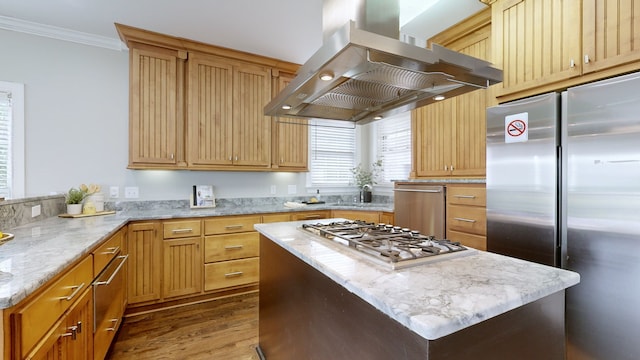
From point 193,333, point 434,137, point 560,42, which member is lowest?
point 193,333

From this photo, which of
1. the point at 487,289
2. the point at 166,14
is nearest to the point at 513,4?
the point at 487,289

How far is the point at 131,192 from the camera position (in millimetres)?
3059

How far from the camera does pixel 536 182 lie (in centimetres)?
184

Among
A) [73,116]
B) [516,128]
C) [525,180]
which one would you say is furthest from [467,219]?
[73,116]

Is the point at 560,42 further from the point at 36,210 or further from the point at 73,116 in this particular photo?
the point at 73,116

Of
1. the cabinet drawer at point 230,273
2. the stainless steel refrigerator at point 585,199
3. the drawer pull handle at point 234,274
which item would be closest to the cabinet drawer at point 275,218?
the cabinet drawer at point 230,273

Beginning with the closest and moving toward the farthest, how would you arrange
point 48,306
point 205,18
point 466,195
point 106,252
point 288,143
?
point 48,306, point 106,252, point 466,195, point 205,18, point 288,143

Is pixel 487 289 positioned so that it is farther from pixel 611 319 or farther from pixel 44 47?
pixel 44 47

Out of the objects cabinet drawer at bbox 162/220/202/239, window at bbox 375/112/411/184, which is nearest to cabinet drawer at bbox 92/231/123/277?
cabinet drawer at bbox 162/220/202/239

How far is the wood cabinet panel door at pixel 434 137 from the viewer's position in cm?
279

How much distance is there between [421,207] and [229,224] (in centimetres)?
200

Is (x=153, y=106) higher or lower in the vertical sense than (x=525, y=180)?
higher

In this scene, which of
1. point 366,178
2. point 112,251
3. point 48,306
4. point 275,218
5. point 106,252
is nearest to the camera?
point 48,306

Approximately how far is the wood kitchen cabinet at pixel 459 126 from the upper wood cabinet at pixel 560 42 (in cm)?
30
